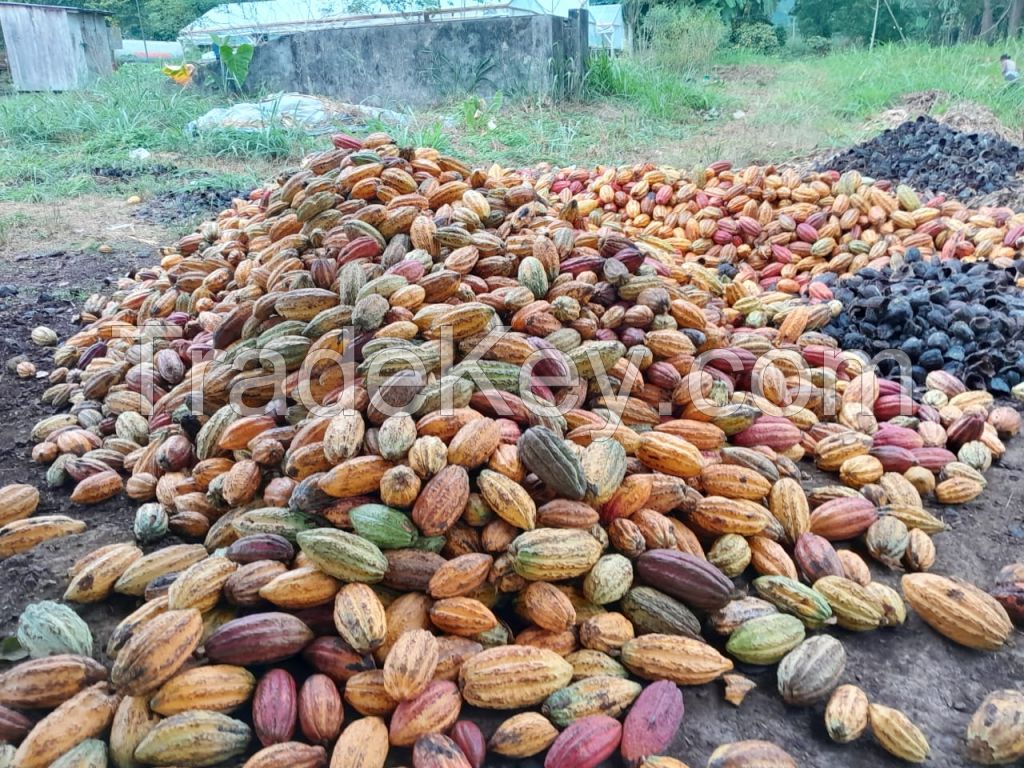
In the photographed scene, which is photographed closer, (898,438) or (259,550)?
(259,550)

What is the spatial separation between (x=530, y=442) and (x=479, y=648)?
49cm

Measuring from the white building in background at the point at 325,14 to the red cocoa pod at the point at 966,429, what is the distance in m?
8.92

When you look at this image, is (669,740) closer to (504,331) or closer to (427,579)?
(427,579)

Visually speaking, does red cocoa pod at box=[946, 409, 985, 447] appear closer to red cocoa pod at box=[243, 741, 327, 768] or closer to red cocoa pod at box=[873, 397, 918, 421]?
red cocoa pod at box=[873, 397, 918, 421]

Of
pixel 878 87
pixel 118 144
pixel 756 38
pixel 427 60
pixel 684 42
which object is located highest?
pixel 756 38

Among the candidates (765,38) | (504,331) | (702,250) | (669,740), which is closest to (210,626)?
(669,740)

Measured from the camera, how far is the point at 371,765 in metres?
1.26

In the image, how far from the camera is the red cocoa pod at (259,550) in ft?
5.24

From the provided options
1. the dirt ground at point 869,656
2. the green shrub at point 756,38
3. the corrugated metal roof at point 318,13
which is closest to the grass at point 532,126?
the corrugated metal roof at point 318,13

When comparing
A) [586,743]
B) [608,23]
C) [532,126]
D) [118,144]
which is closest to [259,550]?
[586,743]

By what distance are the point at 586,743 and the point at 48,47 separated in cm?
1680

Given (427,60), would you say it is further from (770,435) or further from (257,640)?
(257,640)

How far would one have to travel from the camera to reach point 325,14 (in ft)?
41.1

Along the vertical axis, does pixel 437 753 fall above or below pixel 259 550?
below
